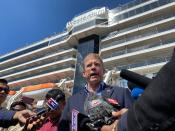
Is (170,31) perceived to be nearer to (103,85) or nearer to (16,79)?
(16,79)

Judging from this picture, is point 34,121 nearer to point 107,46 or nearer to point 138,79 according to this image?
point 138,79

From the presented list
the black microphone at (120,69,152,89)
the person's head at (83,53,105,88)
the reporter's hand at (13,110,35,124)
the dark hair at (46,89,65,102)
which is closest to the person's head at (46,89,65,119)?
the dark hair at (46,89,65,102)

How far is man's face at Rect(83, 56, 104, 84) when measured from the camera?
8.65 ft

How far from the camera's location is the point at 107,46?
118 feet

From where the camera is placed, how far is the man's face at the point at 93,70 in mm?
2636

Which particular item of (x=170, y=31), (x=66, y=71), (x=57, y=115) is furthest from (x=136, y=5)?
(x=57, y=115)

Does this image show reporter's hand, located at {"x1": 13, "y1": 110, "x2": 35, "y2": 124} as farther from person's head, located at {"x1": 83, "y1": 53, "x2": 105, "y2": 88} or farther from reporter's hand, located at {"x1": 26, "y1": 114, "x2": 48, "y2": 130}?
person's head, located at {"x1": 83, "y1": 53, "x2": 105, "y2": 88}

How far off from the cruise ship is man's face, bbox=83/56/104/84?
22536mm

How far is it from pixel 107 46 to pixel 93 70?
33378 mm

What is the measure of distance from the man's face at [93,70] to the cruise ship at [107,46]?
22.5 metres

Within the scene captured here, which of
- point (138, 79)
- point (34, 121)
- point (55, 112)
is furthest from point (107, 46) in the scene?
point (138, 79)

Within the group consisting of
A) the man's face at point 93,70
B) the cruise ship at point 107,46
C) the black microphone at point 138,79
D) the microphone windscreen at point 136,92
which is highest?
the cruise ship at point 107,46

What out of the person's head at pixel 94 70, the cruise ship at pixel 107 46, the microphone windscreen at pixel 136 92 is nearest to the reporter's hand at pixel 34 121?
the person's head at pixel 94 70

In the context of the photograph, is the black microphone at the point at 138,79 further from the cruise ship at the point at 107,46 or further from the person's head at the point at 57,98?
the cruise ship at the point at 107,46
